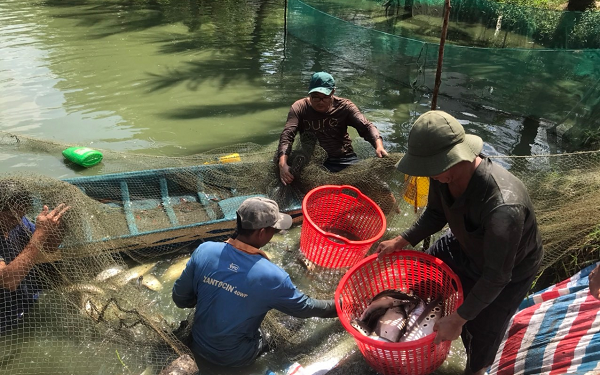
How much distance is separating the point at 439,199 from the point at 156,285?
2.52m

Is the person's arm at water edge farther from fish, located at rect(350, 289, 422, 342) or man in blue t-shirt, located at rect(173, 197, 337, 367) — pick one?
fish, located at rect(350, 289, 422, 342)

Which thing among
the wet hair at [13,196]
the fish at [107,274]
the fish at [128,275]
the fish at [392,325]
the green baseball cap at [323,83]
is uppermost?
the green baseball cap at [323,83]

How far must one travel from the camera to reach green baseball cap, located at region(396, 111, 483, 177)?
1.80m

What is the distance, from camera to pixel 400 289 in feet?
10.2

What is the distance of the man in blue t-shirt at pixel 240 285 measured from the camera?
2.34 meters

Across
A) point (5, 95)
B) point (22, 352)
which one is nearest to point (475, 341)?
point (22, 352)

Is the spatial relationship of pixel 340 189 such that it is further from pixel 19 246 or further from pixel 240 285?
pixel 19 246

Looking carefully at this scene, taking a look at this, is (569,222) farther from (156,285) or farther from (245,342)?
(156,285)

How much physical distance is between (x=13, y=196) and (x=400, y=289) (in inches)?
112

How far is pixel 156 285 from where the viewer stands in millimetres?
3635

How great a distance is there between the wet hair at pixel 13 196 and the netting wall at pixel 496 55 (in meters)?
6.85

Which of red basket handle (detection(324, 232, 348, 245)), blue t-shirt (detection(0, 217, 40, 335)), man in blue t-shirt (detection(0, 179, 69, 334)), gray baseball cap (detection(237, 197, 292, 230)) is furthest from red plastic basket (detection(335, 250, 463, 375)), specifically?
blue t-shirt (detection(0, 217, 40, 335))

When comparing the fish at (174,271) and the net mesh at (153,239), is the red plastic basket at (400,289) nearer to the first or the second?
the net mesh at (153,239)

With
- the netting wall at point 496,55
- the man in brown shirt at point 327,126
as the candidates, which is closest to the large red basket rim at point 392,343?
the man in brown shirt at point 327,126
